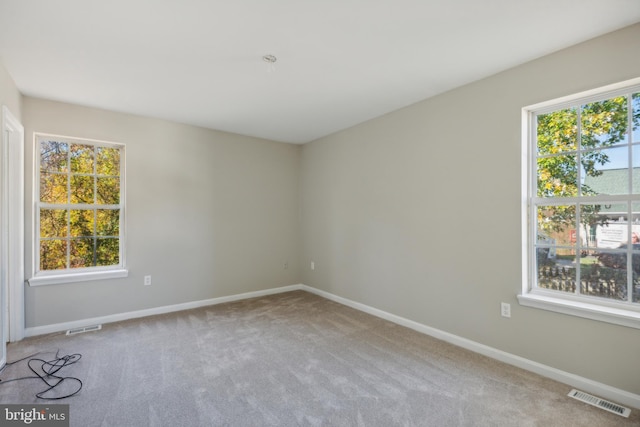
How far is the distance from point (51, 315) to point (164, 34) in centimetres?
314

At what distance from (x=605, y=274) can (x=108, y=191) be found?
15.9 ft

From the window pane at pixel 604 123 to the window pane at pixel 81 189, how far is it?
4.84 meters

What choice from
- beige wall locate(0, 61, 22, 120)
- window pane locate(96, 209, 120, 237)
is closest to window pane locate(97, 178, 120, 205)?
window pane locate(96, 209, 120, 237)

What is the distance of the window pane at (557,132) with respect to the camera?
7.95 ft

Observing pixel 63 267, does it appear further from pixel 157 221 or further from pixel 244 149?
pixel 244 149

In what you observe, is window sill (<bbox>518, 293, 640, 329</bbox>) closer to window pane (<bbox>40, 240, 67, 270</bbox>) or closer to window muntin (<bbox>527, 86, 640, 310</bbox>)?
window muntin (<bbox>527, 86, 640, 310</bbox>)

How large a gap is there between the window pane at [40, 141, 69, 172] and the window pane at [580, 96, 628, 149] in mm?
4989

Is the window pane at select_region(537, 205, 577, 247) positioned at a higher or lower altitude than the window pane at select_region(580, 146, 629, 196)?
lower

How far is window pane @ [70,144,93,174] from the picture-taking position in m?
3.51

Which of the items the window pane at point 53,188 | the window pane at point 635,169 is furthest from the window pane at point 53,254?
the window pane at point 635,169

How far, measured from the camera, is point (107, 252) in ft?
12.1

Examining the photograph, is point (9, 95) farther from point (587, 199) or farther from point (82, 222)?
point (587, 199)

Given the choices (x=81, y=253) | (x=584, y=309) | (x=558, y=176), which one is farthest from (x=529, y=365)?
(x=81, y=253)

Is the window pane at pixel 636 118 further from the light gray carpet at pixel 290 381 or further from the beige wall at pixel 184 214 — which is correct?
the beige wall at pixel 184 214
